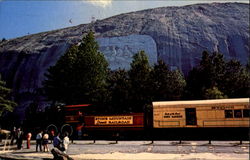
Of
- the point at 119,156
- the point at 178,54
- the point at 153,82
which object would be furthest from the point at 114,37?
the point at 119,156

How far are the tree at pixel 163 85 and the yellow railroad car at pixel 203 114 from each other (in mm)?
18103

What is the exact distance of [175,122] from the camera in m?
26.2

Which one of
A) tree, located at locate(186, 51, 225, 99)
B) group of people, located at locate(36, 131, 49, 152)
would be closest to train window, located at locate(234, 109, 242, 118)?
group of people, located at locate(36, 131, 49, 152)

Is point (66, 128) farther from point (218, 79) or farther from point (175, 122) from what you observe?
point (218, 79)

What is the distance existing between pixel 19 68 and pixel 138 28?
1590 inches

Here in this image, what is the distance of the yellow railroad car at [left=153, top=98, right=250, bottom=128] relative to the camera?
2505 centimetres

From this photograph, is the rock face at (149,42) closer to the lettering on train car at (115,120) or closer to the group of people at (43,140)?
the lettering on train car at (115,120)

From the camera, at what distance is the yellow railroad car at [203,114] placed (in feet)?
82.2

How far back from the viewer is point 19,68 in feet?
258

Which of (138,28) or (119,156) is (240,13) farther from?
(119,156)

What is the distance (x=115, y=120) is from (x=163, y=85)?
67.6 feet

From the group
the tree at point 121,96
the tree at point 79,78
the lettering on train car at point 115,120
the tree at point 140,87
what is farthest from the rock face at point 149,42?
the lettering on train car at point 115,120

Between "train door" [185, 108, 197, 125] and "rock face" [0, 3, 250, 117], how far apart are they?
150 ft

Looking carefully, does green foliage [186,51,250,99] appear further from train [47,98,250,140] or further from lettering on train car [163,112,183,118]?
lettering on train car [163,112,183,118]
